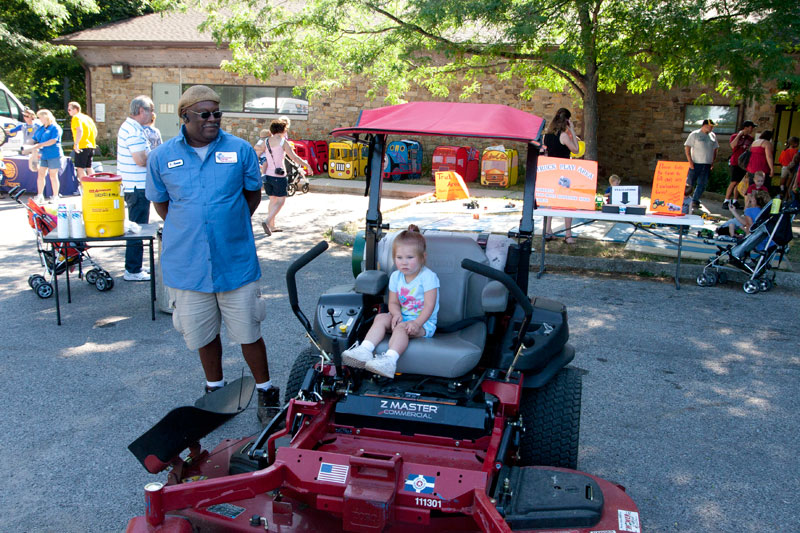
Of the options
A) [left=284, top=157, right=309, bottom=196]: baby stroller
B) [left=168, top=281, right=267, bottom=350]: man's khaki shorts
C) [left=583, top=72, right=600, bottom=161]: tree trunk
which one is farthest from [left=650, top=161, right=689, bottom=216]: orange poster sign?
[left=284, top=157, right=309, bottom=196]: baby stroller

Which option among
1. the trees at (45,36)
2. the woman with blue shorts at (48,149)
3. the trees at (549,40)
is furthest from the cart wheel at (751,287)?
the trees at (45,36)

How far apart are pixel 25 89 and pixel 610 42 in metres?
26.4

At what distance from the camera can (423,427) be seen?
10.7ft

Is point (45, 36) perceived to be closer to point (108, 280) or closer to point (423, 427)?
point (108, 280)

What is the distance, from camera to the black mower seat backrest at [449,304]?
3.40 metres

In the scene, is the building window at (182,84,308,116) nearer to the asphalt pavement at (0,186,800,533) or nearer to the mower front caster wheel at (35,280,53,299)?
the asphalt pavement at (0,186,800,533)

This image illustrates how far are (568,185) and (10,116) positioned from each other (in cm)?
1282

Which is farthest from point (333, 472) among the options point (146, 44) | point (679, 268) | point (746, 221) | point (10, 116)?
point (146, 44)

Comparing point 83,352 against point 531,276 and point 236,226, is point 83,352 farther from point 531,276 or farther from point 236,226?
point 531,276

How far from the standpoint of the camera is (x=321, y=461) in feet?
9.52

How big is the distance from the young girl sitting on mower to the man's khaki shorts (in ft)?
2.77

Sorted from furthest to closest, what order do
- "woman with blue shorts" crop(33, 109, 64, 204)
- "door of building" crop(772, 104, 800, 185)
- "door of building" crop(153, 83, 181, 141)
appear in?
"door of building" crop(153, 83, 181, 141) < "door of building" crop(772, 104, 800, 185) < "woman with blue shorts" crop(33, 109, 64, 204)

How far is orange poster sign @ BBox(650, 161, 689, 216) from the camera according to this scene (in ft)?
27.4

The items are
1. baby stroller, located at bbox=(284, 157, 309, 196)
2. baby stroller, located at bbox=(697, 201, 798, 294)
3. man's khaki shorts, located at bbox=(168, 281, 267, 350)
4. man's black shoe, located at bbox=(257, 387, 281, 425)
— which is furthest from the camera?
baby stroller, located at bbox=(284, 157, 309, 196)
